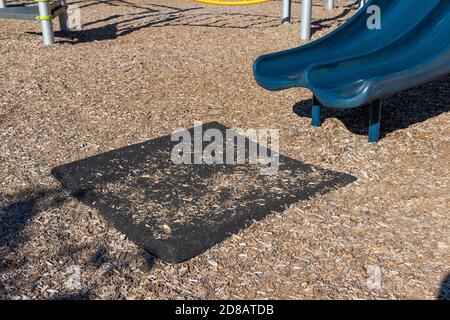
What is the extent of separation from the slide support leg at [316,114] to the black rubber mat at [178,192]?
696 millimetres

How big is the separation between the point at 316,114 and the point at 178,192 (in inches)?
64.6

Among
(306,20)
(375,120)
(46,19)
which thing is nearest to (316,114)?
(375,120)

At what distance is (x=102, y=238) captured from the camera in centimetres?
306

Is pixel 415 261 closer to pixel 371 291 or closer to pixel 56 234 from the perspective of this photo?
pixel 371 291

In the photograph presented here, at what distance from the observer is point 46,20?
724 centimetres

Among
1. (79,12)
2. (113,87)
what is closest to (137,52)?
(113,87)

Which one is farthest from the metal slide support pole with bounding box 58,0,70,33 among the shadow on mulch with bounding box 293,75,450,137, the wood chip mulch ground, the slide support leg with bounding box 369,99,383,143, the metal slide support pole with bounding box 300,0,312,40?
the slide support leg with bounding box 369,99,383,143

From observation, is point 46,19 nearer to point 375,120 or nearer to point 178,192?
point 178,192

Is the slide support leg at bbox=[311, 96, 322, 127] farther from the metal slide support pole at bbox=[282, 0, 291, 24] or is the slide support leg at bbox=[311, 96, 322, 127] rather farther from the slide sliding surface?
the metal slide support pole at bbox=[282, 0, 291, 24]

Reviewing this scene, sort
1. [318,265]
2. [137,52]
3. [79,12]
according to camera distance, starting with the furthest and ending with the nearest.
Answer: [79,12]
[137,52]
[318,265]

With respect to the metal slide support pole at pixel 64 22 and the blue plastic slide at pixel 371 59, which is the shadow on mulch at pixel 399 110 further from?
the metal slide support pole at pixel 64 22

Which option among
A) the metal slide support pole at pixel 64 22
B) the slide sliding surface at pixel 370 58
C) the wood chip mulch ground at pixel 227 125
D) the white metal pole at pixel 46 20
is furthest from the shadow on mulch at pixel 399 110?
the metal slide support pole at pixel 64 22

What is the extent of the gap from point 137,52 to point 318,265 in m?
4.81
